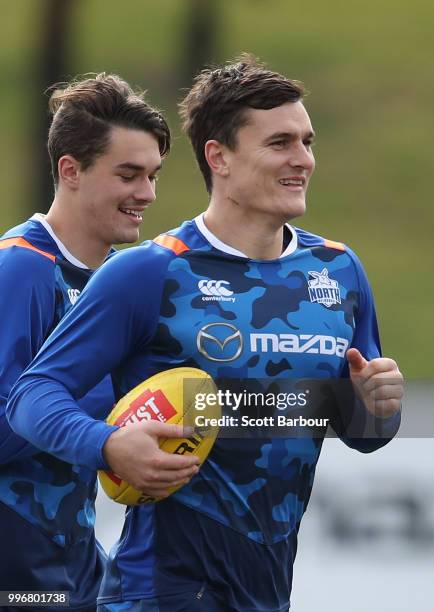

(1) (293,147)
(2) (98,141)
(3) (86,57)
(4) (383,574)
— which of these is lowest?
(4) (383,574)

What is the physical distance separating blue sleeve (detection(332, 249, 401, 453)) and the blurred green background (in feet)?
46.4

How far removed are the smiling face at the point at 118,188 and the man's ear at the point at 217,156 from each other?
825 millimetres

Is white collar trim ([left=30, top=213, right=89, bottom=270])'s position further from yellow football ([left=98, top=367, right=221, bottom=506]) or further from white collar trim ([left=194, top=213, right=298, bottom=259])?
yellow football ([left=98, top=367, right=221, bottom=506])

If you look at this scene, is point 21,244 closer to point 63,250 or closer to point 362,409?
point 63,250

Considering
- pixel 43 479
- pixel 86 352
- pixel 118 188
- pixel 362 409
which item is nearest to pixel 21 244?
pixel 118 188

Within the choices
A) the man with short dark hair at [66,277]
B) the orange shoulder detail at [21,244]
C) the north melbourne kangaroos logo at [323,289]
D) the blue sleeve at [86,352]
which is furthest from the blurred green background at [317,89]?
the blue sleeve at [86,352]

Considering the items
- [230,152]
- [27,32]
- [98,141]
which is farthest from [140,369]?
[27,32]

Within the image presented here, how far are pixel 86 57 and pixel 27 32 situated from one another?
1.27 m

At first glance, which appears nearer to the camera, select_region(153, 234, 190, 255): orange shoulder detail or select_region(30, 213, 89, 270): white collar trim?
select_region(153, 234, 190, 255): orange shoulder detail

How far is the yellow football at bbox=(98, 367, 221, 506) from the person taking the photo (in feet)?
12.0

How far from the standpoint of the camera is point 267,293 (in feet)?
13.0

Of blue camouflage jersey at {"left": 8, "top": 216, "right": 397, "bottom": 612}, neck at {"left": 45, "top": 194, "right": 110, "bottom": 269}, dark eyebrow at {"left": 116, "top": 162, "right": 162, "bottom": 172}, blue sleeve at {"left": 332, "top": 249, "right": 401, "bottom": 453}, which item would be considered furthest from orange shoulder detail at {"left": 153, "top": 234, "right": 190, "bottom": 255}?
dark eyebrow at {"left": 116, "top": 162, "right": 162, "bottom": 172}

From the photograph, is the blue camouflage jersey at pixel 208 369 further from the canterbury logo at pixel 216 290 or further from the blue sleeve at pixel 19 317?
the blue sleeve at pixel 19 317

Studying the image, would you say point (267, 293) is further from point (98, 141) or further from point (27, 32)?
point (27, 32)
